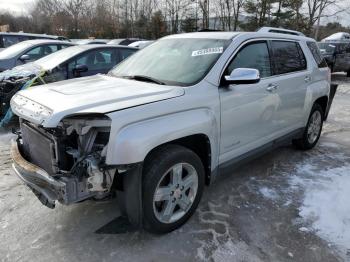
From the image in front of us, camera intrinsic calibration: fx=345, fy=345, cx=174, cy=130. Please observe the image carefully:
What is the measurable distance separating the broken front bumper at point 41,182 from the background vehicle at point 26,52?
5.89m

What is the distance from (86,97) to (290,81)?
281 centimetres

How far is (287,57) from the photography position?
4.68 metres

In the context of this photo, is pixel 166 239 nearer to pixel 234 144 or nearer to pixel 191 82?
pixel 234 144

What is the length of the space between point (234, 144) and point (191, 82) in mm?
873

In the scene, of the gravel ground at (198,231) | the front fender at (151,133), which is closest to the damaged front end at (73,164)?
the front fender at (151,133)

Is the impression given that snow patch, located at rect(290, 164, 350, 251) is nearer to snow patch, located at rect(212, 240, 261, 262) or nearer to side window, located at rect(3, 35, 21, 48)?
snow patch, located at rect(212, 240, 261, 262)

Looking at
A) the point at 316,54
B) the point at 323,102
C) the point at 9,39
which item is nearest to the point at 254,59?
the point at 316,54

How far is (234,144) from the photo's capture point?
371 cm

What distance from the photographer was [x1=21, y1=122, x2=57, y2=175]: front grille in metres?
2.79

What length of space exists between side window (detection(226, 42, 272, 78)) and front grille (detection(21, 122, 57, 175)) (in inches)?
74.6

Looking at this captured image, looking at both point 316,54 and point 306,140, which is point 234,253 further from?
point 316,54

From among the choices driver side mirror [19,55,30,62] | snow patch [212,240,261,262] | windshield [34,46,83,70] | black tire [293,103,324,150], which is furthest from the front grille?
driver side mirror [19,55,30,62]

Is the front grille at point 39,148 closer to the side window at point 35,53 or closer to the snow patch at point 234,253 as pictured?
the snow patch at point 234,253

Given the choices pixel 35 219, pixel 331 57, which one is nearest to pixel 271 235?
pixel 35 219
